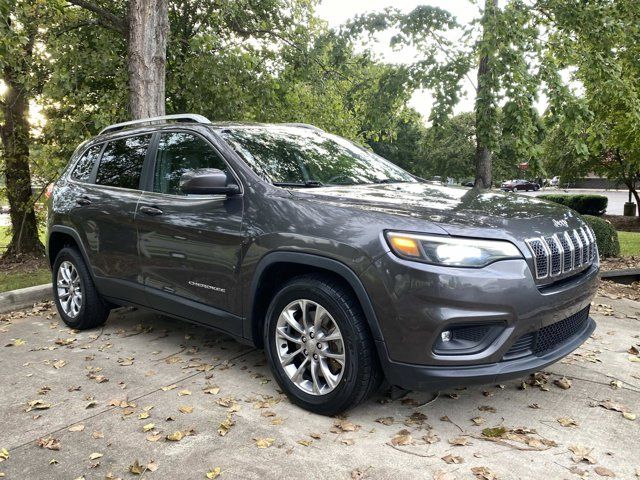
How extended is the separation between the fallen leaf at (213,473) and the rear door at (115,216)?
6.71 feet

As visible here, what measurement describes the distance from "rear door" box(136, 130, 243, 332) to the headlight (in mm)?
1243

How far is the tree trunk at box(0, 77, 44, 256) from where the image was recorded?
10141 millimetres

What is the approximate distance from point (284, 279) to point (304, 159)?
100cm

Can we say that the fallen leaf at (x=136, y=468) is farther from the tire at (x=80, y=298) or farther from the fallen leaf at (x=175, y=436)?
the tire at (x=80, y=298)

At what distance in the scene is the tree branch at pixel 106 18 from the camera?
940cm

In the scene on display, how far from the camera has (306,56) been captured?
1123cm

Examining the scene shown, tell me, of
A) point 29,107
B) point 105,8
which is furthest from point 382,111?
point 29,107

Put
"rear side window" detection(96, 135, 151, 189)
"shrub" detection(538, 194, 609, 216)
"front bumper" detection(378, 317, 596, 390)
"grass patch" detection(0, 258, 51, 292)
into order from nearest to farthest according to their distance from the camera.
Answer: "front bumper" detection(378, 317, 596, 390) → "rear side window" detection(96, 135, 151, 189) → "grass patch" detection(0, 258, 51, 292) → "shrub" detection(538, 194, 609, 216)

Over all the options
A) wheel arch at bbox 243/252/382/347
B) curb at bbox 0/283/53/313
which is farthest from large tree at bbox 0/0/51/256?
wheel arch at bbox 243/252/382/347

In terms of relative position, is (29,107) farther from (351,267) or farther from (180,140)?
(351,267)

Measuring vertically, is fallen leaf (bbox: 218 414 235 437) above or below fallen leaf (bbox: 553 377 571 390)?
below

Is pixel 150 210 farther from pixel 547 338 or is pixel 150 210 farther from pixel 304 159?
pixel 547 338

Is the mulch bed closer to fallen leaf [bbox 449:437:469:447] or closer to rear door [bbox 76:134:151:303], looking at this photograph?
rear door [bbox 76:134:151:303]

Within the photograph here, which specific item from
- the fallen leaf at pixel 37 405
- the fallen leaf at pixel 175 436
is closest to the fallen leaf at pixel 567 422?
the fallen leaf at pixel 175 436
